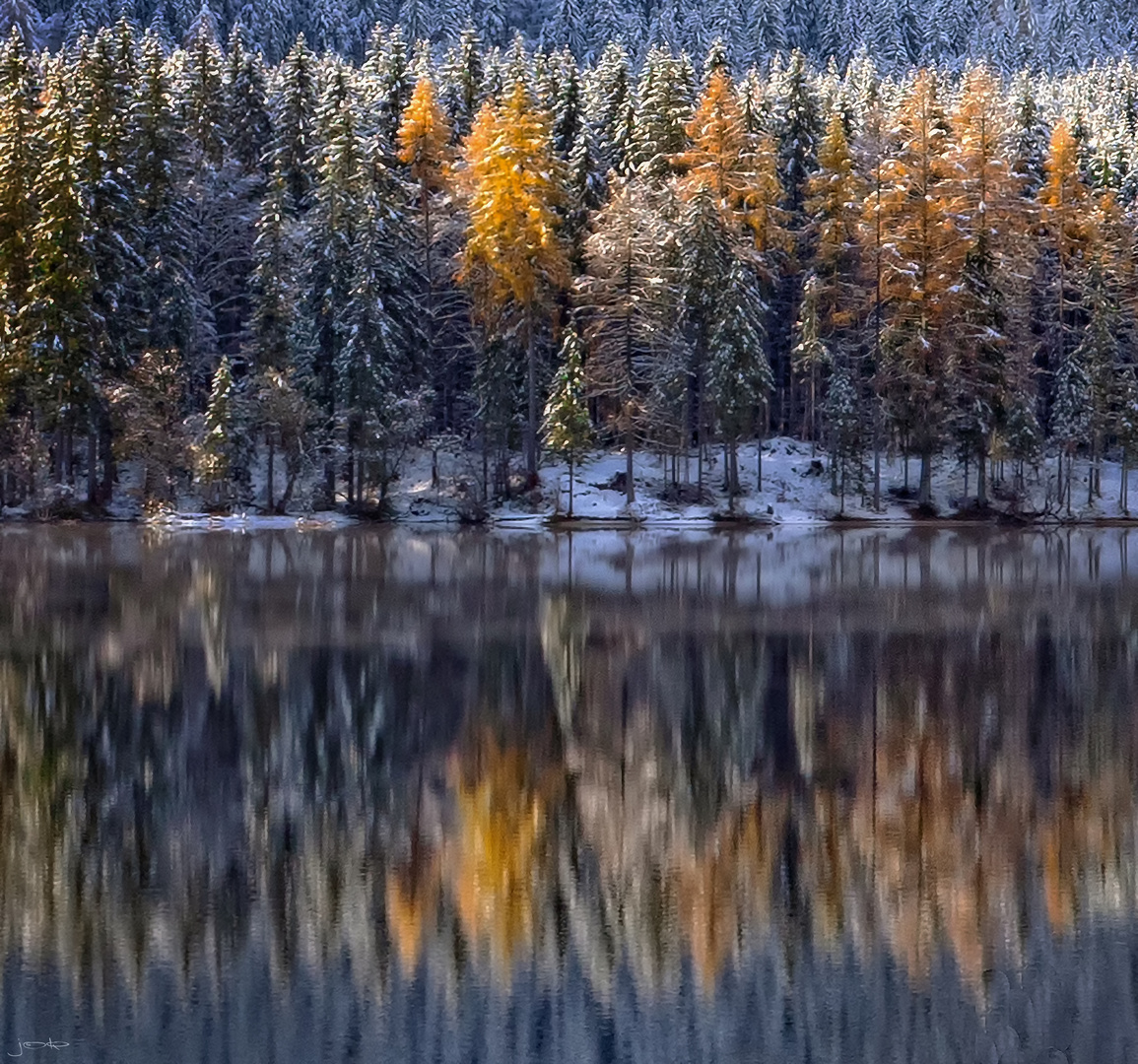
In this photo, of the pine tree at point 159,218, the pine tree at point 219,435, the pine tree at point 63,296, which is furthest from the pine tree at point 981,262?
the pine tree at point 63,296

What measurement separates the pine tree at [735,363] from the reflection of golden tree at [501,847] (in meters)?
46.1

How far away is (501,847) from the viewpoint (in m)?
14.5

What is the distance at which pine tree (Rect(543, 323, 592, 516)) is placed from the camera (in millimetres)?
61938

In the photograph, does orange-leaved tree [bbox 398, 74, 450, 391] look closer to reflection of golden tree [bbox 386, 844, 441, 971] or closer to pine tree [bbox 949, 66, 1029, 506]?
pine tree [bbox 949, 66, 1029, 506]

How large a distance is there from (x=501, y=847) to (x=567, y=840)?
1.92ft

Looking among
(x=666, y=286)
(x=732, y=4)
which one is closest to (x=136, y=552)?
(x=666, y=286)

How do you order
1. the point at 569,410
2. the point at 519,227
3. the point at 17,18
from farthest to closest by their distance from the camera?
the point at 17,18 → the point at 519,227 → the point at 569,410

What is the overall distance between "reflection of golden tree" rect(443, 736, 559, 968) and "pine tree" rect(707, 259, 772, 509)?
4607cm

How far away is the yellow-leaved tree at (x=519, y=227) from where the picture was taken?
6525 cm

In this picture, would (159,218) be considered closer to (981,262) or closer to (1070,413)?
(981,262)

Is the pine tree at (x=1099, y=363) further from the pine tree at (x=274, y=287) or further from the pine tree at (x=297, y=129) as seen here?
the pine tree at (x=297, y=129)

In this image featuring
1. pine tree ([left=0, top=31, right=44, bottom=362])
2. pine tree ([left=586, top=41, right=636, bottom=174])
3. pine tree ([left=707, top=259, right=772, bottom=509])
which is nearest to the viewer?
pine tree ([left=0, top=31, right=44, bottom=362])

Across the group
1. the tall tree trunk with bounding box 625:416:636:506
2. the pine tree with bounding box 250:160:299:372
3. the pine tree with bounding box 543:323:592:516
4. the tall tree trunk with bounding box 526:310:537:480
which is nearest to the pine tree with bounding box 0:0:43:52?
the pine tree with bounding box 250:160:299:372

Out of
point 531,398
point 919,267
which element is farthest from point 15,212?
point 919,267
